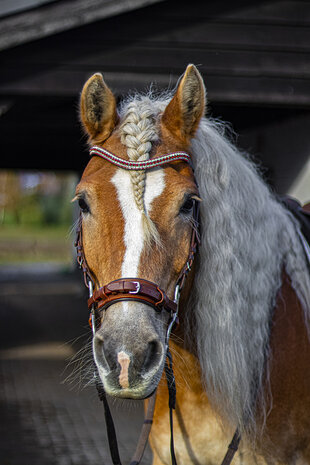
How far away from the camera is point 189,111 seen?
2.10 meters

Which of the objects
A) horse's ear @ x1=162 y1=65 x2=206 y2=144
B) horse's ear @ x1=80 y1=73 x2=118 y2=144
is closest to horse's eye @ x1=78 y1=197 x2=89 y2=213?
horse's ear @ x1=80 y1=73 x2=118 y2=144

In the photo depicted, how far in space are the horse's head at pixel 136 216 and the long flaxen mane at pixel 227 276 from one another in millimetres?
51

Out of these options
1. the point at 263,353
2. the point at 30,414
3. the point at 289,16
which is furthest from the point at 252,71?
the point at 30,414

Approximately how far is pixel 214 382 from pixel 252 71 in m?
3.49

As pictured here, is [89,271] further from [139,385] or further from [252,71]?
[252,71]

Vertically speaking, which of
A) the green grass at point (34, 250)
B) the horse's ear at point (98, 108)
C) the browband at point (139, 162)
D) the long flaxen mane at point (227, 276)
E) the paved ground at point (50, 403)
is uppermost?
the horse's ear at point (98, 108)

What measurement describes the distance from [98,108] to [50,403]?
4367 mm

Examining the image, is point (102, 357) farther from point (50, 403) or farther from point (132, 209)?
point (50, 403)

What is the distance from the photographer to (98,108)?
83.0 inches

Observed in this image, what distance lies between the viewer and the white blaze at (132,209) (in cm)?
181

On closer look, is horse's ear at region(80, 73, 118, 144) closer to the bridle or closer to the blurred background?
the bridle

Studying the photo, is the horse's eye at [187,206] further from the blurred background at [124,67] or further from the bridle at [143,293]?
the blurred background at [124,67]

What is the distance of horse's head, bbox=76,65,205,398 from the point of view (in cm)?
171

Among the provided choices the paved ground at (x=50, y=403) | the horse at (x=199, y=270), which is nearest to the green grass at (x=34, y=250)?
the paved ground at (x=50, y=403)
